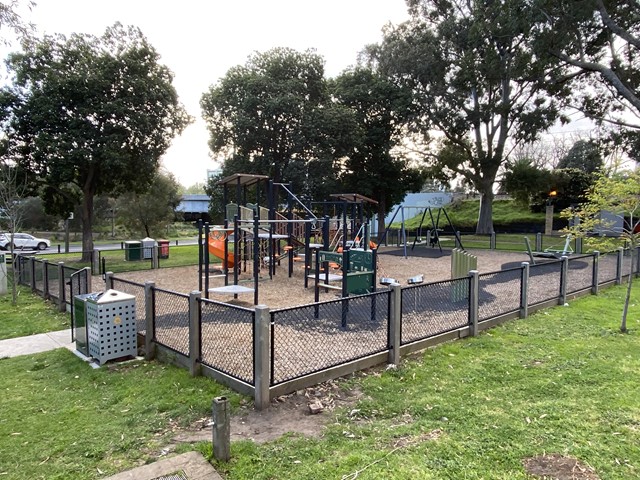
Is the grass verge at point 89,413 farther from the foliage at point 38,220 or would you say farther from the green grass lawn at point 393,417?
the foliage at point 38,220

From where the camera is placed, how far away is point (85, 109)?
1869cm

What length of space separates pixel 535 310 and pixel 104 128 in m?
18.8

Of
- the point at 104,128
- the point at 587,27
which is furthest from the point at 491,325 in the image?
the point at 587,27

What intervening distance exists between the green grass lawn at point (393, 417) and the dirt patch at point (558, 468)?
3.0 inches

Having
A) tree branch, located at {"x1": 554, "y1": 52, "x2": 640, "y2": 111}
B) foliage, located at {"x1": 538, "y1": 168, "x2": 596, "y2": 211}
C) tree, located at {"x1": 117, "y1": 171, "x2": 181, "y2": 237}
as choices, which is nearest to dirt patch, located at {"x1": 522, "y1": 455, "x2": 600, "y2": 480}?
tree branch, located at {"x1": 554, "y1": 52, "x2": 640, "y2": 111}

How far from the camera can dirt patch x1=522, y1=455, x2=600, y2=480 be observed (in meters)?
3.31

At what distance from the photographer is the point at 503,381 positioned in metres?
5.34

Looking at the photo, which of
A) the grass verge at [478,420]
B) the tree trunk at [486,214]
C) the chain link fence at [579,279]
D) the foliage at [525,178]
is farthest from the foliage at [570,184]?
the grass verge at [478,420]

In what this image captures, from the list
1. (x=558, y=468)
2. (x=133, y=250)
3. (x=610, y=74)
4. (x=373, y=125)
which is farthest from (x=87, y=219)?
(x=610, y=74)

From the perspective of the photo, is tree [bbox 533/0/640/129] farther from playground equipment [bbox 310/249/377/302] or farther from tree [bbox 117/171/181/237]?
tree [bbox 117/171/181/237]

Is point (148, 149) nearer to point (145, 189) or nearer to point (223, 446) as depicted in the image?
point (145, 189)

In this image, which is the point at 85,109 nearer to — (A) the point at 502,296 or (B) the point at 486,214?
(A) the point at 502,296

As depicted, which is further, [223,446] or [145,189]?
[145,189]

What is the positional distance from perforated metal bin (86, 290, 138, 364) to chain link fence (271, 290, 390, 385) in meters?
2.19
